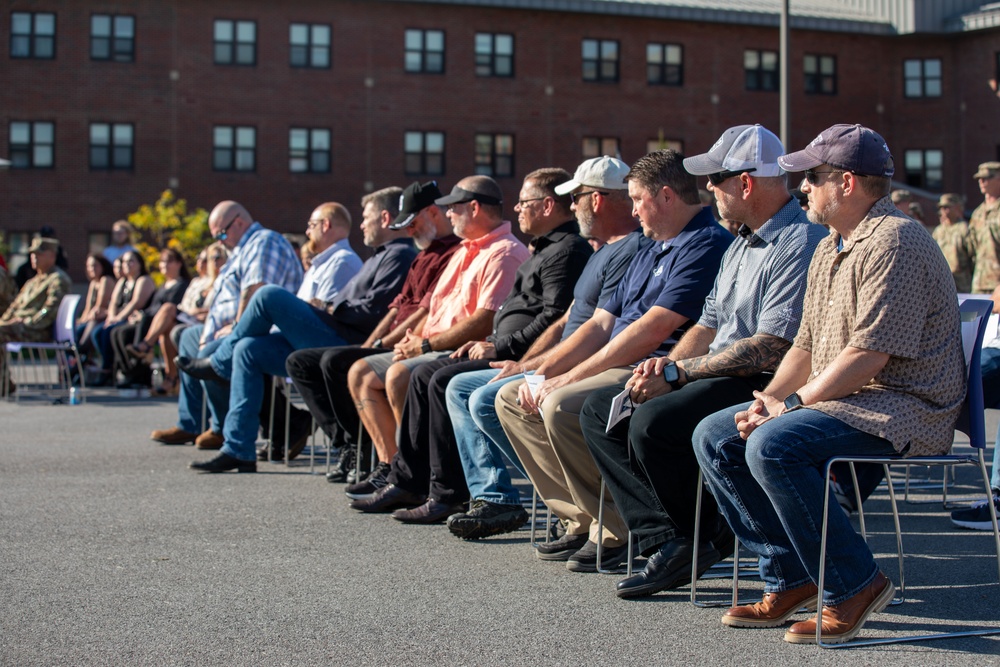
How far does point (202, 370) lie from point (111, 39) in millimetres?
31348

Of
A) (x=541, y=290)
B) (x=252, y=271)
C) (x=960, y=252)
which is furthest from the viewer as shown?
(x=960, y=252)

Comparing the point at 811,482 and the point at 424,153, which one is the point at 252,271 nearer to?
the point at 811,482

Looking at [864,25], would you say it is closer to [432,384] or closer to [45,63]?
[45,63]

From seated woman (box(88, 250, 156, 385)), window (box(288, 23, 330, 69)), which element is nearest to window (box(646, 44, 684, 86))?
window (box(288, 23, 330, 69))

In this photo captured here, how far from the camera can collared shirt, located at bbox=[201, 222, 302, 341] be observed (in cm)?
1036

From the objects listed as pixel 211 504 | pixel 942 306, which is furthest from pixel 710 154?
pixel 211 504

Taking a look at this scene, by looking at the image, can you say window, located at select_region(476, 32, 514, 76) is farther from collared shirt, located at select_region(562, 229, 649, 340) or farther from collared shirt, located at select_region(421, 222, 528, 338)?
collared shirt, located at select_region(562, 229, 649, 340)

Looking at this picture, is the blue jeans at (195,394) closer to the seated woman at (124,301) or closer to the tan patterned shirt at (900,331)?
the seated woman at (124,301)

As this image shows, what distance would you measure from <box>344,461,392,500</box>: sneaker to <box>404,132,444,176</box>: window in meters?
33.3

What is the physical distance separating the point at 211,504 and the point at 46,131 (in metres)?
33.4

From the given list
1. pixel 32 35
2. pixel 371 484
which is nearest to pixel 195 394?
pixel 371 484

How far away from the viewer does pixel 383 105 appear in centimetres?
4038

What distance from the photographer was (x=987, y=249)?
460 inches

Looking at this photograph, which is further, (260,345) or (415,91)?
(415,91)
